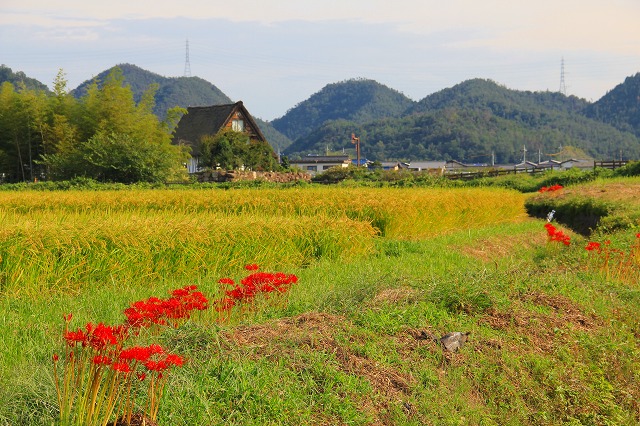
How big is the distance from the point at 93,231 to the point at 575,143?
5726 inches

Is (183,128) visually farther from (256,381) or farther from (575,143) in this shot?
(575,143)

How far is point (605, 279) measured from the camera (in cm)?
829

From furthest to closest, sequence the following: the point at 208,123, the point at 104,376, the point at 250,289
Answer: the point at 208,123 < the point at 250,289 < the point at 104,376

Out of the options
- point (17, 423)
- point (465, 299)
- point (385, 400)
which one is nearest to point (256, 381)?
point (385, 400)

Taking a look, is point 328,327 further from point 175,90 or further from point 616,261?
point 175,90

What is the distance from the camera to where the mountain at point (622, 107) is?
505ft

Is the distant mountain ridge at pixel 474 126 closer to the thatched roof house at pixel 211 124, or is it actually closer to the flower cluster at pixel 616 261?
the thatched roof house at pixel 211 124

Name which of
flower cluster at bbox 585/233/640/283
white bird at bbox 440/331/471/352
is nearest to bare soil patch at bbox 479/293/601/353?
white bird at bbox 440/331/471/352

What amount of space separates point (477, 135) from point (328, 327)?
126483mm

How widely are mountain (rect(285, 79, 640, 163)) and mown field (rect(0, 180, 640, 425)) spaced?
109405mm

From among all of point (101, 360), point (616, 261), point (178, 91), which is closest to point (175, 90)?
point (178, 91)

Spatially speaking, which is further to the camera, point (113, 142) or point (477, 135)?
point (477, 135)

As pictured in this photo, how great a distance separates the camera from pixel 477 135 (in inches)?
4998

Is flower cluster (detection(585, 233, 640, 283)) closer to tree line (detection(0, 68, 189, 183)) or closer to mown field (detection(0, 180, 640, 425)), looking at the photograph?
mown field (detection(0, 180, 640, 425))
